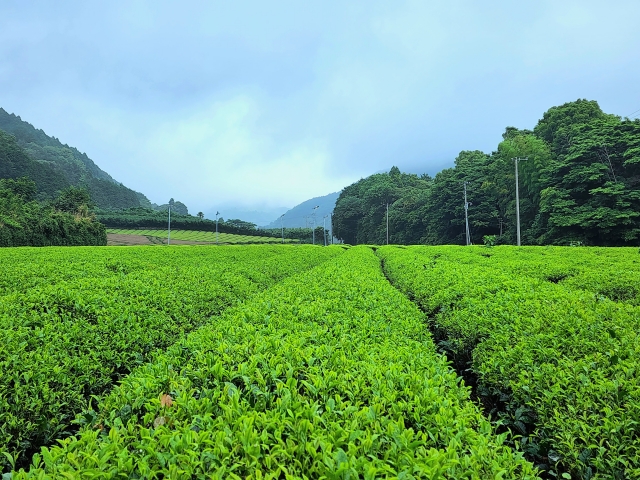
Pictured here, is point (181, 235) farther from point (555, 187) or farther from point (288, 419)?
point (288, 419)

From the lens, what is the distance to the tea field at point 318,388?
Answer: 1395 millimetres

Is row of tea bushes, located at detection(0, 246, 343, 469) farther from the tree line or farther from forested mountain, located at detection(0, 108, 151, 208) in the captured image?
forested mountain, located at detection(0, 108, 151, 208)

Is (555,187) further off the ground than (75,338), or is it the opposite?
(555,187)

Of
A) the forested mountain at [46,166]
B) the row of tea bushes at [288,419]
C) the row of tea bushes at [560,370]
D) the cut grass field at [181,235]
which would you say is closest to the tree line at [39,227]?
the cut grass field at [181,235]

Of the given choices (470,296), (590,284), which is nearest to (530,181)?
(590,284)

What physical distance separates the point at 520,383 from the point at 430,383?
999 millimetres

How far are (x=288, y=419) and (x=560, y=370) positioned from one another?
2066mm

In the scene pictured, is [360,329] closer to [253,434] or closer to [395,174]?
[253,434]

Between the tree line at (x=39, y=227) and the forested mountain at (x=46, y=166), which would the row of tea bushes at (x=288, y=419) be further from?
the forested mountain at (x=46, y=166)

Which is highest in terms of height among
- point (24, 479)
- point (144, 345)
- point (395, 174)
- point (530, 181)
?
point (395, 174)

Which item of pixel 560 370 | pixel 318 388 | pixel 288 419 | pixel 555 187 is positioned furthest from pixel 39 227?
pixel 555 187

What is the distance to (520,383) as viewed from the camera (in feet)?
8.13

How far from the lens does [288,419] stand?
1580 millimetres

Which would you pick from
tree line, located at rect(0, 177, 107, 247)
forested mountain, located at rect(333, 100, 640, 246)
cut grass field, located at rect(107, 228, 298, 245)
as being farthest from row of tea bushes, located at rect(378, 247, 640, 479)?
cut grass field, located at rect(107, 228, 298, 245)
